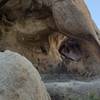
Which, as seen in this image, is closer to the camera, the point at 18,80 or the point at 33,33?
the point at 18,80

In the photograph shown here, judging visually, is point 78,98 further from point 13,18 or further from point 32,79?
point 13,18

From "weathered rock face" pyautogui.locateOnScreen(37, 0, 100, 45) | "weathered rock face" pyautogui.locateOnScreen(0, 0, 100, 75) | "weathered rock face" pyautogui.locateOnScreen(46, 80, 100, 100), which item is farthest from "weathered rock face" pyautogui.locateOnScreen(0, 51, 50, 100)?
"weathered rock face" pyautogui.locateOnScreen(0, 0, 100, 75)

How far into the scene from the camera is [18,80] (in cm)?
427

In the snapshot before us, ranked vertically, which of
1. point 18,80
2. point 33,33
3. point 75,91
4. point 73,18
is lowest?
point 33,33

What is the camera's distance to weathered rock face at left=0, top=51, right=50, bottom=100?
13.5ft

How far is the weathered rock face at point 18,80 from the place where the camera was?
163 inches

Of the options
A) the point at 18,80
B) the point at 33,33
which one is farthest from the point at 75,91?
the point at 33,33

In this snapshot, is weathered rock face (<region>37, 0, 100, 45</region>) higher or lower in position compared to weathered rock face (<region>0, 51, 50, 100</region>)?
lower

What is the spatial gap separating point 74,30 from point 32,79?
3.73 meters

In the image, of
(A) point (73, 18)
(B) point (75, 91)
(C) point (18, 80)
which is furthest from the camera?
(A) point (73, 18)

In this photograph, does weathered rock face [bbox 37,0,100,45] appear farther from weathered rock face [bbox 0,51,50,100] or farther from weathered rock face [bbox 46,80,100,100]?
weathered rock face [bbox 0,51,50,100]

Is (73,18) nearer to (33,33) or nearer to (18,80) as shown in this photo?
(33,33)

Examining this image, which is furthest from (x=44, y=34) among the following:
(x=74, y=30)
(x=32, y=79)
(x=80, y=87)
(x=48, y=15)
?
(x=32, y=79)

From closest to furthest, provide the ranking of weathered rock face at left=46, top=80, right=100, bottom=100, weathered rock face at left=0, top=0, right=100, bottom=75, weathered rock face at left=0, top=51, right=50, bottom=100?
weathered rock face at left=0, top=51, right=50, bottom=100 < weathered rock face at left=46, top=80, right=100, bottom=100 < weathered rock face at left=0, top=0, right=100, bottom=75
